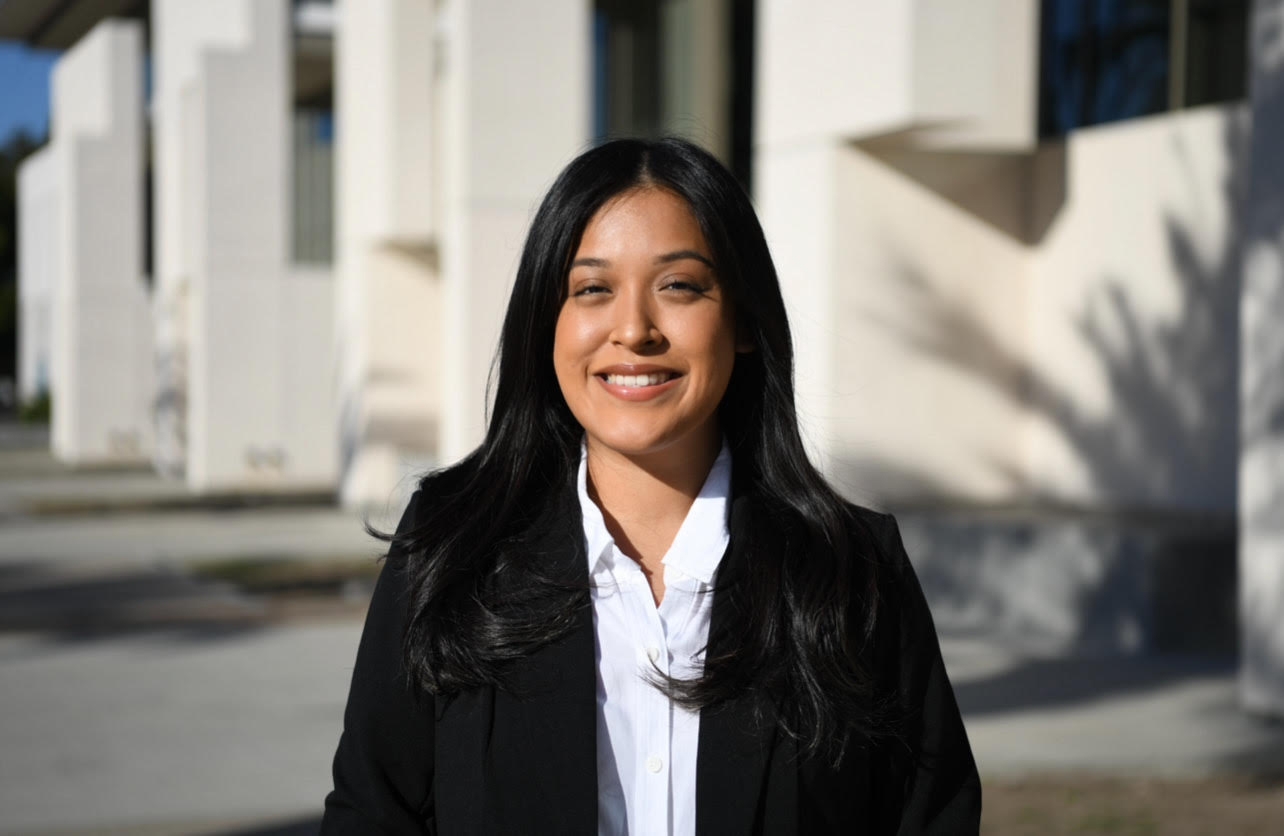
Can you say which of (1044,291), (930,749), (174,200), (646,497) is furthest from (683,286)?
(174,200)

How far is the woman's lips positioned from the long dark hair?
16 centimetres

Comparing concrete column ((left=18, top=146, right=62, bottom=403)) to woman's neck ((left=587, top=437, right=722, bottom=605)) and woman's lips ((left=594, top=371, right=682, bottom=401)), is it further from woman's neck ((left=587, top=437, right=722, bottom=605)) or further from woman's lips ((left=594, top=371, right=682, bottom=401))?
woman's lips ((left=594, top=371, right=682, bottom=401))

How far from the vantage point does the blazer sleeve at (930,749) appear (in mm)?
2398

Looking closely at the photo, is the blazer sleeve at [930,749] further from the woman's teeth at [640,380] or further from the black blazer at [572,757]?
the woman's teeth at [640,380]

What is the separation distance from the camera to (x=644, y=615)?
2426mm

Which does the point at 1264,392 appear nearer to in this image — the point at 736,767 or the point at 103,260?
the point at 736,767

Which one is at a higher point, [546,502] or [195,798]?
[546,502]

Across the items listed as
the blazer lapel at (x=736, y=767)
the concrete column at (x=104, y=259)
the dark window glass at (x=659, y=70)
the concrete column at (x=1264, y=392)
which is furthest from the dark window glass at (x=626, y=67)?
the blazer lapel at (x=736, y=767)

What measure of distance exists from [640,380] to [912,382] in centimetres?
893

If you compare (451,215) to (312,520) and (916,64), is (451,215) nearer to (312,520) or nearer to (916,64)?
(312,520)

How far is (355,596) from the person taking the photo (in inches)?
488

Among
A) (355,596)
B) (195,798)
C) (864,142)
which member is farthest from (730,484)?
(355,596)

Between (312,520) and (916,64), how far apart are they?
434 inches

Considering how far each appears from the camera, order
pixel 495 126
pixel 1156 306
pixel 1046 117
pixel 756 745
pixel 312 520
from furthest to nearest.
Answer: pixel 312 520, pixel 495 126, pixel 1046 117, pixel 1156 306, pixel 756 745
